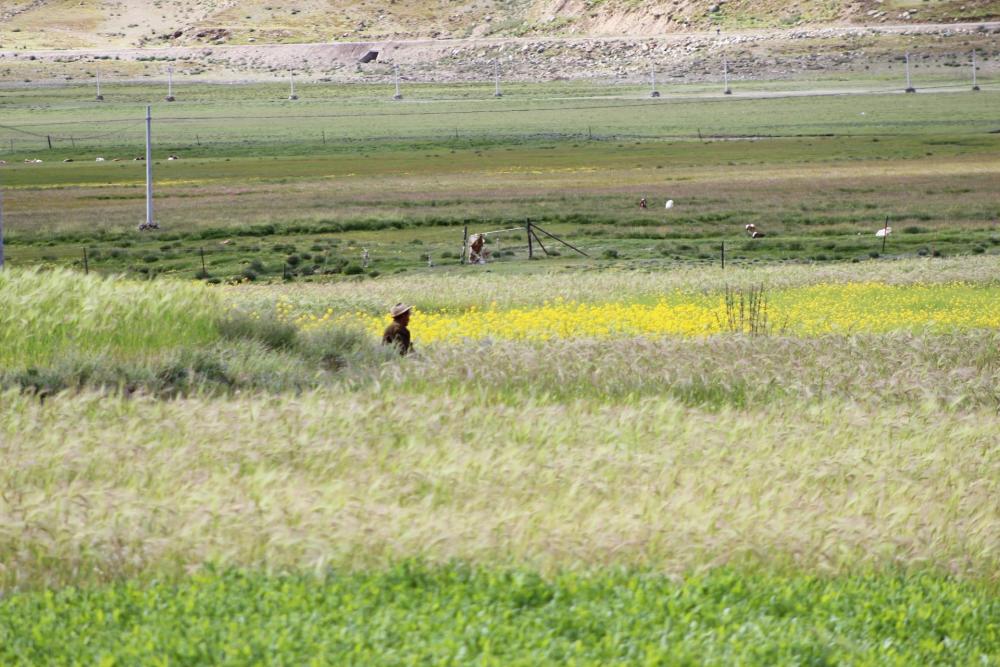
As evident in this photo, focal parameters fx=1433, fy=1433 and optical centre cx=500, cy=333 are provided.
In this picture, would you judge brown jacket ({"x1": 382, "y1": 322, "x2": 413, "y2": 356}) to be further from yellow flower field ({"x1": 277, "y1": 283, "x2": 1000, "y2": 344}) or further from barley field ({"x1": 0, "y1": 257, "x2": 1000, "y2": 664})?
yellow flower field ({"x1": 277, "y1": 283, "x2": 1000, "y2": 344})

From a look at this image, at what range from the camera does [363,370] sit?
15.8 metres

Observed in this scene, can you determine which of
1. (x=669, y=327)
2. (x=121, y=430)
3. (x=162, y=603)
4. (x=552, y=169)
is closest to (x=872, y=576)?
(x=162, y=603)

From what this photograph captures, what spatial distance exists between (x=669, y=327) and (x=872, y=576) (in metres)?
14.4

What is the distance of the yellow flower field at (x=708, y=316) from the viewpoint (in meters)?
21.9

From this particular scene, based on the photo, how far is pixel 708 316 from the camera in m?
24.6

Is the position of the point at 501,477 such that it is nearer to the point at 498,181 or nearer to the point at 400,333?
the point at 400,333

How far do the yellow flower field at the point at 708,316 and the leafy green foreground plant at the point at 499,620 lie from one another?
37.8 feet

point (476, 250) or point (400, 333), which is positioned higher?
point (400, 333)

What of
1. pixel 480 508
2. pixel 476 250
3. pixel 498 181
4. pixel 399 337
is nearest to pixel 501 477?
pixel 480 508

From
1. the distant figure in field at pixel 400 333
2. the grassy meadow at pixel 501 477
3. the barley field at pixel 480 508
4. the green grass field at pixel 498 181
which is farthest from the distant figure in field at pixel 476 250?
the barley field at pixel 480 508

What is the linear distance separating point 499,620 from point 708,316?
59.4ft

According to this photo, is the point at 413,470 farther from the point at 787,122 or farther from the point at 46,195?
the point at 787,122

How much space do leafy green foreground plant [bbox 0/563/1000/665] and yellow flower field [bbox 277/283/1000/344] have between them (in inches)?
454

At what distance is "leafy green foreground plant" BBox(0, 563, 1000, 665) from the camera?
649 centimetres
